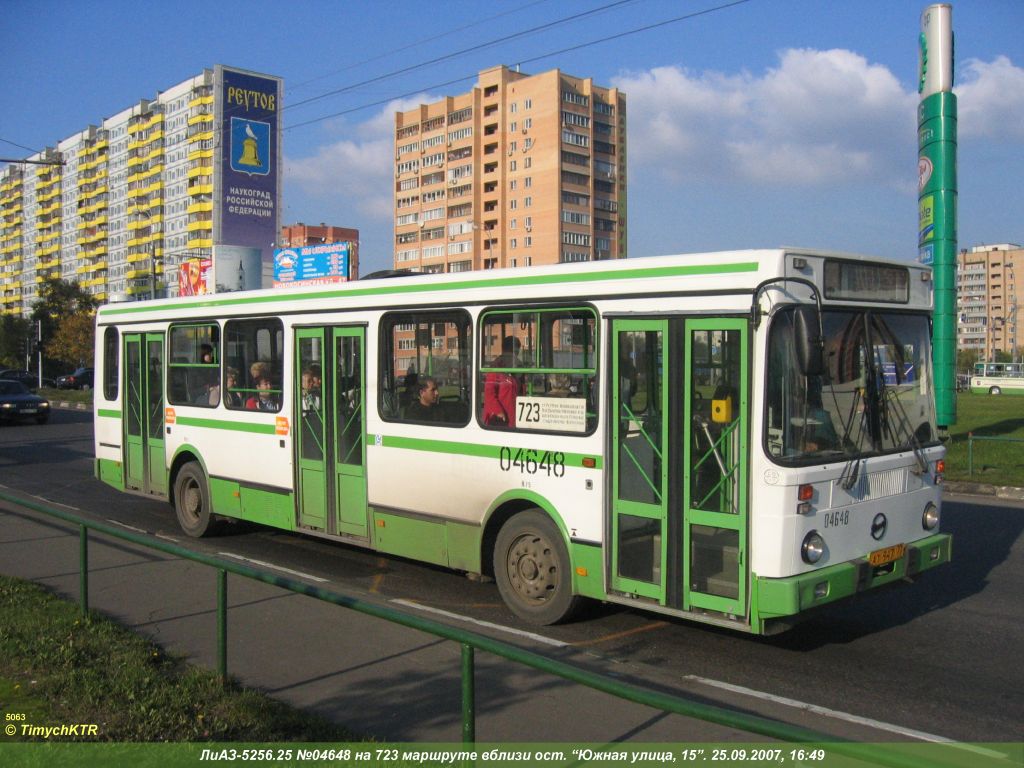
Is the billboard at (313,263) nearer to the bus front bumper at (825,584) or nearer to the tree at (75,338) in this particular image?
the tree at (75,338)

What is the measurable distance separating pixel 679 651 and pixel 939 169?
1630 centimetres

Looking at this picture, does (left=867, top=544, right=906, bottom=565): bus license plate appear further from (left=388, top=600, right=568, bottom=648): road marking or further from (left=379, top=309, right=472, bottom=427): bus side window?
(left=379, top=309, right=472, bottom=427): bus side window

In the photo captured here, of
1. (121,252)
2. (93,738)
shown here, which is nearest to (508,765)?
A: (93,738)

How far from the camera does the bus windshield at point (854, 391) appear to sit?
20.7ft

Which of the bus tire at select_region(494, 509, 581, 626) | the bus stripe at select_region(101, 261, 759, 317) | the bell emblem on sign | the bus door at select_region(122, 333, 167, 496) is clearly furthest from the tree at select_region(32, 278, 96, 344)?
the bus tire at select_region(494, 509, 581, 626)

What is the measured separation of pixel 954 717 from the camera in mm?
5688

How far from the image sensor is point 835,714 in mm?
5699

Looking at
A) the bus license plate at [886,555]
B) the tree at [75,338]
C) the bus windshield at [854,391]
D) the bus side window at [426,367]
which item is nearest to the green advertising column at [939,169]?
the bus windshield at [854,391]

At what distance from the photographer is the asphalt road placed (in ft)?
18.3

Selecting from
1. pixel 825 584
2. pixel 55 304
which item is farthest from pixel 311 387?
pixel 55 304

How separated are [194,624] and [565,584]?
9.78 feet

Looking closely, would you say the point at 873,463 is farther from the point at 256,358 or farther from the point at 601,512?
the point at 256,358

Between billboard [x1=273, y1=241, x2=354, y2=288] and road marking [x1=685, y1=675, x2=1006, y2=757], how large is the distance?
115 feet

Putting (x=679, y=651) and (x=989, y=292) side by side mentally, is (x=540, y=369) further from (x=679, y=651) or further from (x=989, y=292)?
(x=989, y=292)
